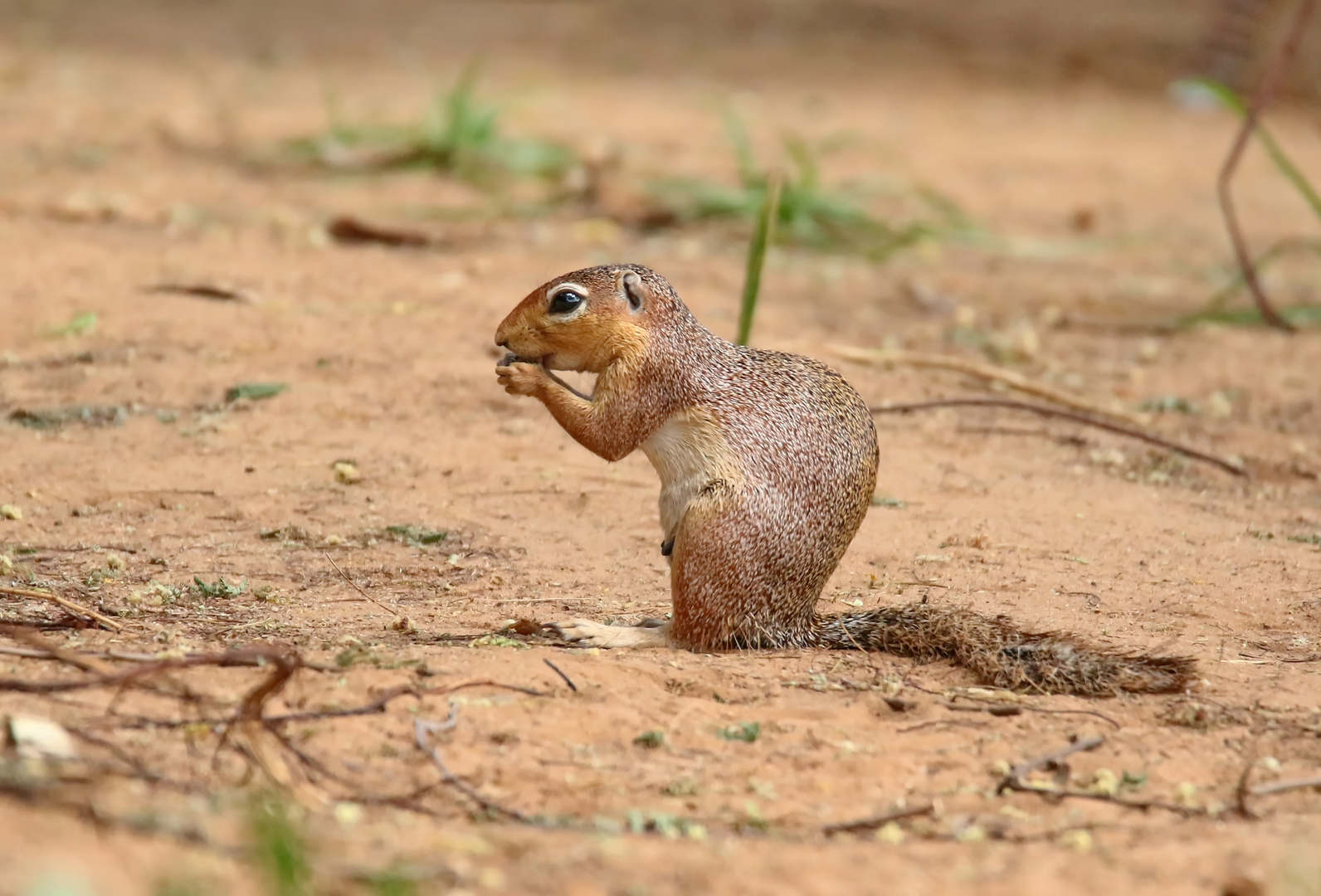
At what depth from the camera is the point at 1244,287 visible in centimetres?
855

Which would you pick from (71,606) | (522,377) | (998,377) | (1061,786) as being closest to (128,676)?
(71,606)

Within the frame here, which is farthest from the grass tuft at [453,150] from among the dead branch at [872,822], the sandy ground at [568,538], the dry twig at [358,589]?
the dead branch at [872,822]

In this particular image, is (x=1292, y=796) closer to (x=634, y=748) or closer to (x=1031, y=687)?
(x=1031, y=687)

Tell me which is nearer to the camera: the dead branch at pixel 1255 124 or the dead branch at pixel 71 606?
the dead branch at pixel 71 606

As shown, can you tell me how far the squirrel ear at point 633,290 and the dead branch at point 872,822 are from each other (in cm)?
138

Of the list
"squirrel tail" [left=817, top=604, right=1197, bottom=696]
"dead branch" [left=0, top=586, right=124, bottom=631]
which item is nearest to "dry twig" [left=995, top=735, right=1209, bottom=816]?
"squirrel tail" [left=817, top=604, right=1197, bottom=696]

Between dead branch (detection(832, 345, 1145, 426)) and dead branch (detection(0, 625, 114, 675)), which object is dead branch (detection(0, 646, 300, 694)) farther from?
dead branch (detection(832, 345, 1145, 426))

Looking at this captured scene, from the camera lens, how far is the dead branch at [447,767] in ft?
9.26

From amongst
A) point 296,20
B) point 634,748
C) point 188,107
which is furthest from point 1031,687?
point 296,20

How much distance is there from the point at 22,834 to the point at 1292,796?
2.18 meters

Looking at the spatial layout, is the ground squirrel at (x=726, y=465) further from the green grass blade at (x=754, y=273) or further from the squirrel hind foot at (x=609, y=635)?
the green grass blade at (x=754, y=273)

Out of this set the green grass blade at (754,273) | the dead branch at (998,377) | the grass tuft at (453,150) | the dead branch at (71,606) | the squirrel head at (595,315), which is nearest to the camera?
the dead branch at (71,606)

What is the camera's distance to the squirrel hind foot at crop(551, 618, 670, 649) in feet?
12.3

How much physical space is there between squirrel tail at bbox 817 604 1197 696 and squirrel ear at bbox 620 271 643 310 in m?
0.87
